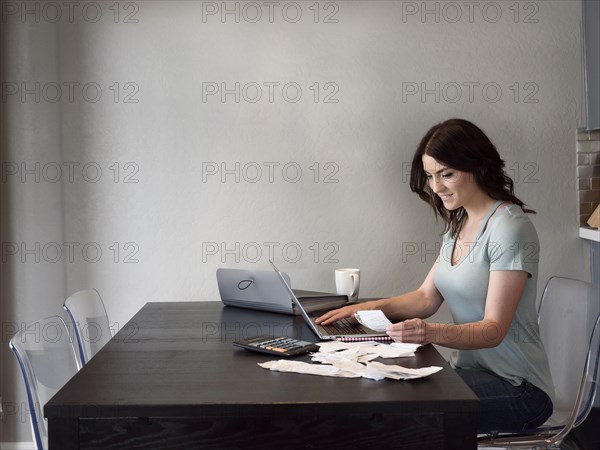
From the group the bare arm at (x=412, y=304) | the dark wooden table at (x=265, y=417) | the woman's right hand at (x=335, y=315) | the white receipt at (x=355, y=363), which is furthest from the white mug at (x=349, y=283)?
the dark wooden table at (x=265, y=417)

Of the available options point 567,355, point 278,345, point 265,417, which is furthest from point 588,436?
point 265,417

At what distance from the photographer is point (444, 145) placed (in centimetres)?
244

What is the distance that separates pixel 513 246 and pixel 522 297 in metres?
0.19

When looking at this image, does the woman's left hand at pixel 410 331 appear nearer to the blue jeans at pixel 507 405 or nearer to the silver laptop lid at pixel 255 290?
the blue jeans at pixel 507 405

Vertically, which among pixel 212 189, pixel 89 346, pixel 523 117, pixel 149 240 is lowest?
pixel 89 346

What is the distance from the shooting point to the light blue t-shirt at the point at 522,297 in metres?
2.27

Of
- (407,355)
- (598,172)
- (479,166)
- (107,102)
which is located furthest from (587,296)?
(107,102)

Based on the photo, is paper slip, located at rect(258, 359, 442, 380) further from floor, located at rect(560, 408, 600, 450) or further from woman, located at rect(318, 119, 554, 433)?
floor, located at rect(560, 408, 600, 450)

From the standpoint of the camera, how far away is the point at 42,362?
2033mm

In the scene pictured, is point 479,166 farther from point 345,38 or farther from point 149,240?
point 149,240

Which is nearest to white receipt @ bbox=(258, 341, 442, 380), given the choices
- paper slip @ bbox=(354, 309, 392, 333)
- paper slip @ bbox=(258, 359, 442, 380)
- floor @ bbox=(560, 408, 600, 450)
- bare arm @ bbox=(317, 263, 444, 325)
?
paper slip @ bbox=(258, 359, 442, 380)

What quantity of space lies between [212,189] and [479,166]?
4.55 feet

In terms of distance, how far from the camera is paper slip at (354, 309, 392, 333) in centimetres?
221

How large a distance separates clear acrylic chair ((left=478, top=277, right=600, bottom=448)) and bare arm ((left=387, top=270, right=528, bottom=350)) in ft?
0.80
